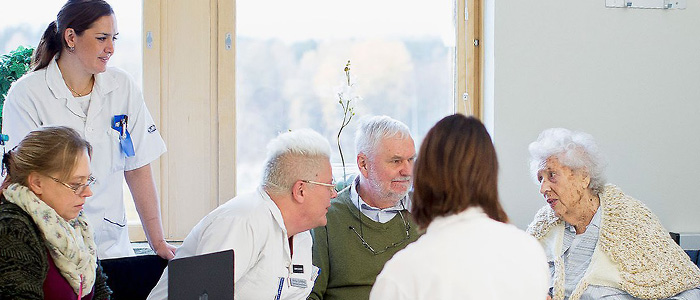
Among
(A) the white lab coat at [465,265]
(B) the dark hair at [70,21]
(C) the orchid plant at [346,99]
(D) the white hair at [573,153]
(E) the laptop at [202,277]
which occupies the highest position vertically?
(B) the dark hair at [70,21]

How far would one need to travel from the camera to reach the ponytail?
9.45 feet

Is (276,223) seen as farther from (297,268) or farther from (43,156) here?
(43,156)

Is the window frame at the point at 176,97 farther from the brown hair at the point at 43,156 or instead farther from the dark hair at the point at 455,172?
the dark hair at the point at 455,172

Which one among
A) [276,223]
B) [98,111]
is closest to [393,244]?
[276,223]

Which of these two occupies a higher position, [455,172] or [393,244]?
[455,172]

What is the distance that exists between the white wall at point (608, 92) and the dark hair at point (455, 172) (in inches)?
92.3

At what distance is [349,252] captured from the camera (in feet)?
9.87

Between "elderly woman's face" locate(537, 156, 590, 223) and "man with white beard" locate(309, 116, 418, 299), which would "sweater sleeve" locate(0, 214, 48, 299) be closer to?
"man with white beard" locate(309, 116, 418, 299)

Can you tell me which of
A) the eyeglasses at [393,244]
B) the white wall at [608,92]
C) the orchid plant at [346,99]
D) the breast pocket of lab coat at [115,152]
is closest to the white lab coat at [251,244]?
the eyeglasses at [393,244]

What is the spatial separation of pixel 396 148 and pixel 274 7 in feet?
4.35

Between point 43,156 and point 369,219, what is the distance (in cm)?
125

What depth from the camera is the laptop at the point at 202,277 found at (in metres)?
1.94

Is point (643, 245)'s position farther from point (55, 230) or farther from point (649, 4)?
point (55, 230)

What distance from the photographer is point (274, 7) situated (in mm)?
4078
